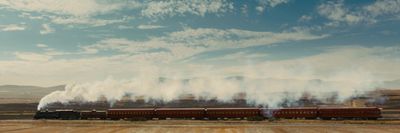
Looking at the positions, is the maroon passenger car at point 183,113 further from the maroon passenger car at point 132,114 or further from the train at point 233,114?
the maroon passenger car at point 132,114

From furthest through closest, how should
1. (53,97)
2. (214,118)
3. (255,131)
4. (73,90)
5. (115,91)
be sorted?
1. (115,91)
2. (73,90)
3. (53,97)
4. (214,118)
5. (255,131)

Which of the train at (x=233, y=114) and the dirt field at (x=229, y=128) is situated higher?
the train at (x=233, y=114)

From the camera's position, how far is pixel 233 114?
228ft

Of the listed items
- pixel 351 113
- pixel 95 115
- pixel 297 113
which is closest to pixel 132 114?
pixel 95 115

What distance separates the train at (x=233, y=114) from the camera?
65.6 metres

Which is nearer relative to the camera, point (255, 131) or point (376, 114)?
point (255, 131)

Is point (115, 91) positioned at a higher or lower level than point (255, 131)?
higher

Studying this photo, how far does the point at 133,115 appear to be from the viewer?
7362cm

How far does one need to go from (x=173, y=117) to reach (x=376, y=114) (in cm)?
3527

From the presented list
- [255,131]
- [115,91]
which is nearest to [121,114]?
[255,131]

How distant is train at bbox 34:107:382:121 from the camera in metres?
65.6

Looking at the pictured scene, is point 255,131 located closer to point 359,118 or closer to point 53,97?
point 359,118

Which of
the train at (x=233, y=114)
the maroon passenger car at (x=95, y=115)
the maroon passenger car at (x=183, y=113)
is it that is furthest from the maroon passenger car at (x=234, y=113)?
the maroon passenger car at (x=95, y=115)

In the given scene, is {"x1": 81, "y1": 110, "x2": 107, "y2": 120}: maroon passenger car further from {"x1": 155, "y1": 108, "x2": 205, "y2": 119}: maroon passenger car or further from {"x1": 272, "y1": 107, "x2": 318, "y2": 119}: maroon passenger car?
{"x1": 272, "y1": 107, "x2": 318, "y2": 119}: maroon passenger car
